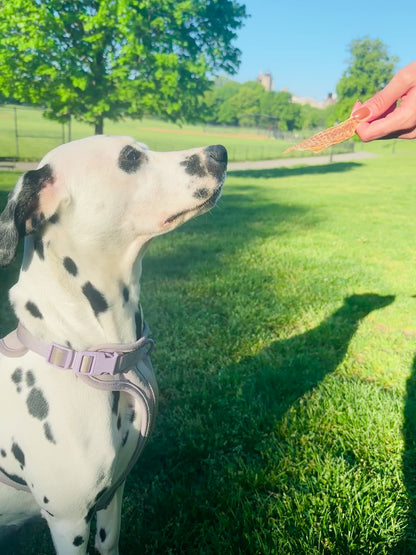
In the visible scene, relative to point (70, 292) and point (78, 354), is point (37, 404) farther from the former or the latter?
point (70, 292)

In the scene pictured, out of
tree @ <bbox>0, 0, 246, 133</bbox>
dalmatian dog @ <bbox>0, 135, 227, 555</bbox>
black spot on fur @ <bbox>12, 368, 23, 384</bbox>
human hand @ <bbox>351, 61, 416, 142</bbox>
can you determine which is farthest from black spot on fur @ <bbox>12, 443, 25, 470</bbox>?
tree @ <bbox>0, 0, 246, 133</bbox>

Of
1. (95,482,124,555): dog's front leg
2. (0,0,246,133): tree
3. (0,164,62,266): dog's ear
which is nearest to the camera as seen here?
(0,164,62,266): dog's ear

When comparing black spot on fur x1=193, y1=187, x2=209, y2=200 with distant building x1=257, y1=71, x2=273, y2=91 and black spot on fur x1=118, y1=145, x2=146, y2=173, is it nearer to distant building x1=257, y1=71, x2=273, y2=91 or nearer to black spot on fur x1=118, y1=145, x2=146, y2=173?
black spot on fur x1=118, y1=145, x2=146, y2=173

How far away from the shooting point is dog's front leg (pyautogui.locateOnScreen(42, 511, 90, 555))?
1797 millimetres

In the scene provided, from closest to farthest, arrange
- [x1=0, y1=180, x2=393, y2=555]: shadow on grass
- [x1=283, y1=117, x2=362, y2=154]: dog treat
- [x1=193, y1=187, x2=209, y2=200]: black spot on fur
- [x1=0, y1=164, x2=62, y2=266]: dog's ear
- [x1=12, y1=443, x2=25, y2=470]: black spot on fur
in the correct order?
[x1=0, y1=164, x2=62, y2=266]: dog's ear
[x1=12, y1=443, x2=25, y2=470]: black spot on fur
[x1=193, y1=187, x2=209, y2=200]: black spot on fur
[x1=283, y1=117, x2=362, y2=154]: dog treat
[x1=0, y1=180, x2=393, y2=555]: shadow on grass

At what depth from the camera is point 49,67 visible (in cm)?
1611

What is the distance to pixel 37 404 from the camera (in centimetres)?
177

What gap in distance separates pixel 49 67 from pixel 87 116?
2094 millimetres

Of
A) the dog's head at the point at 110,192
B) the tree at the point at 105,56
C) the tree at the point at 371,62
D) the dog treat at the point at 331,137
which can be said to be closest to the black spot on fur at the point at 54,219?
the dog's head at the point at 110,192

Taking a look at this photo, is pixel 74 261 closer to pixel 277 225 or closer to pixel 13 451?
pixel 13 451

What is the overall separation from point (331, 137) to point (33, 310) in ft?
5.60

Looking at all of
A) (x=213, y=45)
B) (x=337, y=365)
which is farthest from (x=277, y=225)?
(x=213, y=45)

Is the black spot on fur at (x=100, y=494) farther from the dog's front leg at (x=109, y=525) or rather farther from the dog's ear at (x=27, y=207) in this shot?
Answer: the dog's ear at (x=27, y=207)

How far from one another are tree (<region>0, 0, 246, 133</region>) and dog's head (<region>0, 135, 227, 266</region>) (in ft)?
52.1
